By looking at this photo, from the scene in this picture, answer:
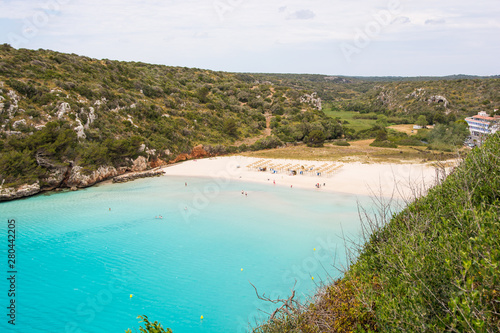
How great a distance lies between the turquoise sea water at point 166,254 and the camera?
1184 cm

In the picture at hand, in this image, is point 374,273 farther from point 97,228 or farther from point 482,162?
point 97,228

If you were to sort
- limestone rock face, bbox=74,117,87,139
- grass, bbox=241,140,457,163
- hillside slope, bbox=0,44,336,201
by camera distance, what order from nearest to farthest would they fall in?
hillside slope, bbox=0,44,336,201, limestone rock face, bbox=74,117,87,139, grass, bbox=241,140,457,163

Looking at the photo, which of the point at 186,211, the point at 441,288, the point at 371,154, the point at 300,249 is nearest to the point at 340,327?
the point at 441,288

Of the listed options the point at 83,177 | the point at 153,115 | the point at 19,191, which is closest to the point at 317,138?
the point at 153,115

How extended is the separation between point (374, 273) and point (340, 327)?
2.11m

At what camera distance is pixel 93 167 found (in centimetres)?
2909

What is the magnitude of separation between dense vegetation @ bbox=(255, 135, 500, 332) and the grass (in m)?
30.2

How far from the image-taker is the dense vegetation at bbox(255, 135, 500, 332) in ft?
14.1

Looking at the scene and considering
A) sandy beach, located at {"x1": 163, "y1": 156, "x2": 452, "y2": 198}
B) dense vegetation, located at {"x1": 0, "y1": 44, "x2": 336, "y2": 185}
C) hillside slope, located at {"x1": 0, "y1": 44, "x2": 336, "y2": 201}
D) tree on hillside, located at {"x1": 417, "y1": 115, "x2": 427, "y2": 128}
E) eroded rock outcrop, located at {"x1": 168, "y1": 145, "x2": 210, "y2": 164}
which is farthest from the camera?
tree on hillside, located at {"x1": 417, "y1": 115, "x2": 427, "y2": 128}

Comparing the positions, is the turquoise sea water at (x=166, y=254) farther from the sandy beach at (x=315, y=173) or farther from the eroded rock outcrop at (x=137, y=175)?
the eroded rock outcrop at (x=137, y=175)

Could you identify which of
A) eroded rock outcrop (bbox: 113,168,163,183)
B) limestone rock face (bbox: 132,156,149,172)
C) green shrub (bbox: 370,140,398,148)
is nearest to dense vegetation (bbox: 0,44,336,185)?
limestone rock face (bbox: 132,156,149,172)

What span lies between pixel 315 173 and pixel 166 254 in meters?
20.0

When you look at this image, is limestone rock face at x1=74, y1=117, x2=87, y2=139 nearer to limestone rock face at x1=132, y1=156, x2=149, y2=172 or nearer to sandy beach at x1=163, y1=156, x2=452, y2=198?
limestone rock face at x1=132, y1=156, x2=149, y2=172

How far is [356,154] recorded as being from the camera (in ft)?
134
